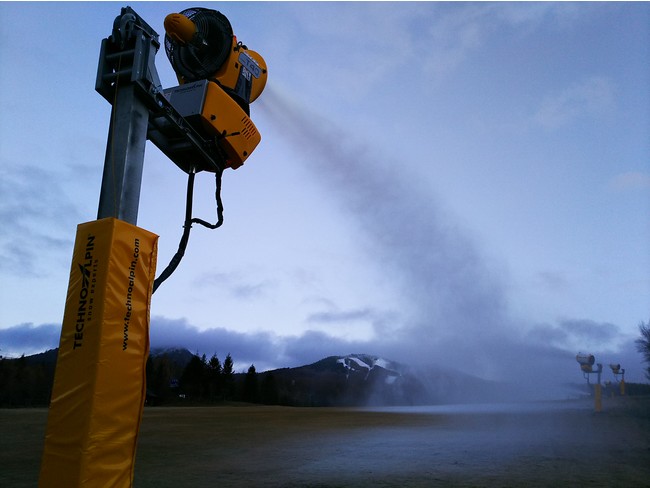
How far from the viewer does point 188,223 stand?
6.06 meters

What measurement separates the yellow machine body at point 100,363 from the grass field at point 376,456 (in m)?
6.06

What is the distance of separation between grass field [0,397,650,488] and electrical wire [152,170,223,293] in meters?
5.81

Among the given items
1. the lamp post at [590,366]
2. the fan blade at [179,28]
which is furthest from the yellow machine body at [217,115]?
the lamp post at [590,366]

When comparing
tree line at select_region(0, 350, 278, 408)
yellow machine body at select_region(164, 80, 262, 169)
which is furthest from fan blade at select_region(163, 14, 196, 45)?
tree line at select_region(0, 350, 278, 408)

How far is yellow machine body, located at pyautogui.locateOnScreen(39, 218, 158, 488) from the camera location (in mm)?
3852

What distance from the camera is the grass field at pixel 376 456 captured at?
9.82 m

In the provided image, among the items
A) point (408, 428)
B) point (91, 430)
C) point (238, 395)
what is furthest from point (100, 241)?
point (238, 395)

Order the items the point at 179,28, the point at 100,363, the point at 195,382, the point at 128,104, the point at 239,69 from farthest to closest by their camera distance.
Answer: the point at 195,382
the point at 239,69
the point at 179,28
the point at 128,104
the point at 100,363

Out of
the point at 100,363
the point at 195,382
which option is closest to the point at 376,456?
the point at 100,363

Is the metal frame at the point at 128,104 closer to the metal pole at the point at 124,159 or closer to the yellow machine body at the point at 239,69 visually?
the metal pole at the point at 124,159

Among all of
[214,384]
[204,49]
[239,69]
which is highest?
[204,49]

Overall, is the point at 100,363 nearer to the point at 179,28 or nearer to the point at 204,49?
the point at 179,28

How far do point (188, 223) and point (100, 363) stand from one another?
8.19ft

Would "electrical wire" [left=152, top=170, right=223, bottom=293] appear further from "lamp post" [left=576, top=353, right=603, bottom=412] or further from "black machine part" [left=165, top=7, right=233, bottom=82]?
"lamp post" [left=576, top=353, right=603, bottom=412]
